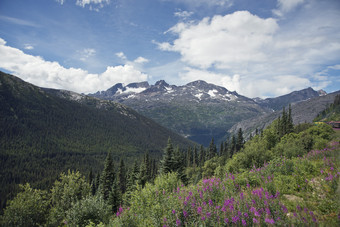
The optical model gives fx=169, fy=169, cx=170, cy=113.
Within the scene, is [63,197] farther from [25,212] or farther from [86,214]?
[86,214]

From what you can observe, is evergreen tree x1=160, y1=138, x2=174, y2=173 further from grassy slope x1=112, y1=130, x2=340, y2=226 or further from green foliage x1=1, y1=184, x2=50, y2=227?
grassy slope x1=112, y1=130, x2=340, y2=226

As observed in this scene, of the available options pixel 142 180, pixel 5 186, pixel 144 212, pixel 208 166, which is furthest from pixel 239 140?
pixel 5 186

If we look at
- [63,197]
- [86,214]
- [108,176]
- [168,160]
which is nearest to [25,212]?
[63,197]

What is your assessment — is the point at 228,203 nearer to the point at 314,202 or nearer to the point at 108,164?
the point at 314,202

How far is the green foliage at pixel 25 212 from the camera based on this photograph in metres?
25.6

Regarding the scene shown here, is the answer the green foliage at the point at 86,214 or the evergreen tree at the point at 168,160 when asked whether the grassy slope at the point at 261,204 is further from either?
the evergreen tree at the point at 168,160

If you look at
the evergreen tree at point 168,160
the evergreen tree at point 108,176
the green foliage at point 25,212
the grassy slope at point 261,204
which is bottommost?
the evergreen tree at point 108,176

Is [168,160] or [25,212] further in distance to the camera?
[168,160]

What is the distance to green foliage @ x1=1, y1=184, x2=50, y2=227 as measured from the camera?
25.6 metres

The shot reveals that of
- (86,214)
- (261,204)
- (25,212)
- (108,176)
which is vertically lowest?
(108,176)

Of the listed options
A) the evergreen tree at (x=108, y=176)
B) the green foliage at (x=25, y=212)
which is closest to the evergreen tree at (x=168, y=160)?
the green foliage at (x=25, y=212)

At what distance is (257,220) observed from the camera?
18.0 feet

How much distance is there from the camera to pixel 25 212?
85.6 ft

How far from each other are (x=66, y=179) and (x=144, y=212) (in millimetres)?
25137
